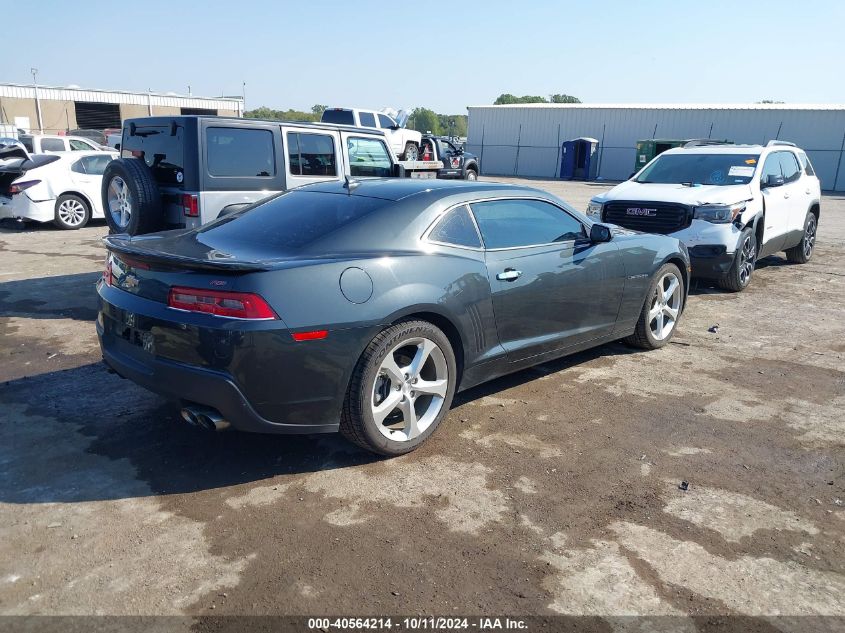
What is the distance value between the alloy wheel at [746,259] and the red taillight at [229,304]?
696 cm

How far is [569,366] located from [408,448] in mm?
2180

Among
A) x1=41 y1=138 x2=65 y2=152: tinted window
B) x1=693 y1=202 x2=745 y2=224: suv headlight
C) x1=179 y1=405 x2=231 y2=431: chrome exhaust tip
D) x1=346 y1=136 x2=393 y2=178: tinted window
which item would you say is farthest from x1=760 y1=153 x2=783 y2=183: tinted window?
x1=41 y1=138 x2=65 y2=152: tinted window

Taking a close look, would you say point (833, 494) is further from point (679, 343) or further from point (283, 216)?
point (283, 216)

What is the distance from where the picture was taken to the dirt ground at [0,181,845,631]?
2748 millimetres

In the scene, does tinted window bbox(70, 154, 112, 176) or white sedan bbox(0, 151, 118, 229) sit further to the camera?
tinted window bbox(70, 154, 112, 176)

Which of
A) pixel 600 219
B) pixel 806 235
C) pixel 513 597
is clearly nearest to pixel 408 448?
pixel 513 597

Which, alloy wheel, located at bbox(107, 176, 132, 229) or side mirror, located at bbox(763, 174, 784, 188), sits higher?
side mirror, located at bbox(763, 174, 784, 188)

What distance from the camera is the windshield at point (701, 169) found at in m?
8.95

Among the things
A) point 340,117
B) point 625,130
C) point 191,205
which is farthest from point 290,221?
point 625,130

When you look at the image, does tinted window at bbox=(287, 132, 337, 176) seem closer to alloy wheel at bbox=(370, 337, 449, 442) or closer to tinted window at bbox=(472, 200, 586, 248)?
tinted window at bbox=(472, 200, 586, 248)

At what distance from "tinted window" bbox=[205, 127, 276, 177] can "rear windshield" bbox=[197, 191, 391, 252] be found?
2456 millimetres

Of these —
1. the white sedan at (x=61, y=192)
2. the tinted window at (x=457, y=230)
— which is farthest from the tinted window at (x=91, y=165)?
the tinted window at (x=457, y=230)

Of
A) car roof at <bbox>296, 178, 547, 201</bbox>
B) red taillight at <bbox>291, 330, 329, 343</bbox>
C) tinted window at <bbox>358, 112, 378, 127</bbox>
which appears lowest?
red taillight at <bbox>291, 330, 329, 343</bbox>

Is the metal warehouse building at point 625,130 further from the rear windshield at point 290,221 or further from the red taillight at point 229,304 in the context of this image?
the red taillight at point 229,304
